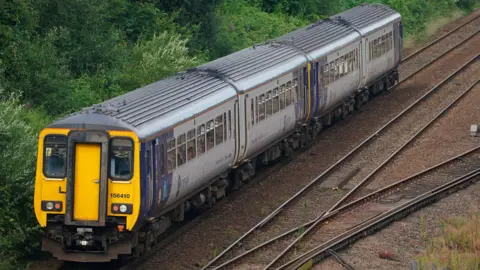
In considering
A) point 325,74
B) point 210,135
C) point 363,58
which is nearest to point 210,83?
point 210,135

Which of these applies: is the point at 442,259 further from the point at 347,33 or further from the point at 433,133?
the point at 347,33

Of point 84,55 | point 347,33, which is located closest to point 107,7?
point 84,55

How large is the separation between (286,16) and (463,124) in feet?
54.4

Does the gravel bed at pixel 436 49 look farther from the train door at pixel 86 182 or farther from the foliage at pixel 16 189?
the train door at pixel 86 182

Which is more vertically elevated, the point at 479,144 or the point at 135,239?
the point at 135,239

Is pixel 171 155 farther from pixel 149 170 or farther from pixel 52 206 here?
pixel 52 206

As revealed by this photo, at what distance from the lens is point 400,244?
66.6 feet

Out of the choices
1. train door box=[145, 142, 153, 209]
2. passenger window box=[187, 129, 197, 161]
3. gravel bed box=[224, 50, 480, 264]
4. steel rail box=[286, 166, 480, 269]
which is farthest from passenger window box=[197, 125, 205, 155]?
steel rail box=[286, 166, 480, 269]

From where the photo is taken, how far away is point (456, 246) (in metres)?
19.6

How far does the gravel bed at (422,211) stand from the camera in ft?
63.7

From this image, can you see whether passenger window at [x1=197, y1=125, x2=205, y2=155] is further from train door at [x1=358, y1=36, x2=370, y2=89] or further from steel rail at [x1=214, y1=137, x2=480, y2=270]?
train door at [x1=358, y1=36, x2=370, y2=89]

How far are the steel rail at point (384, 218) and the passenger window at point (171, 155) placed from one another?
9.15 ft

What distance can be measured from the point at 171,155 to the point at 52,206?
2532 mm

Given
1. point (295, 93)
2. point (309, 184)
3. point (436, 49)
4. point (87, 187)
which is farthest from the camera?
point (436, 49)
